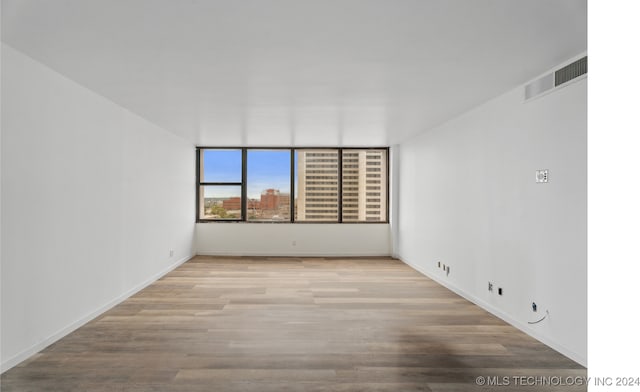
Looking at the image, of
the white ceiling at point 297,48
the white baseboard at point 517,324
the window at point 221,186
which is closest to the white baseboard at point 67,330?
the white ceiling at point 297,48

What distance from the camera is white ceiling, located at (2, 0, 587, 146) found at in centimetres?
220

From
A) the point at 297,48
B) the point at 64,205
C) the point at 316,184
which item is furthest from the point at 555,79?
the point at 316,184

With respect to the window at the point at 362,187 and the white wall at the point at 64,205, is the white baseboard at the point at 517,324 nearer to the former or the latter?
the window at the point at 362,187

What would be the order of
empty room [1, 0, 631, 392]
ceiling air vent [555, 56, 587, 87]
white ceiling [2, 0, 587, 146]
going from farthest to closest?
1. ceiling air vent [555, 56, 587, 87]
2. empty room [1, 0, 631, 392]
3. white ceiling [2, 0, 587, 146]

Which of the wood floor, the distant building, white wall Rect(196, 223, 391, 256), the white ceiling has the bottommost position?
the wood floor

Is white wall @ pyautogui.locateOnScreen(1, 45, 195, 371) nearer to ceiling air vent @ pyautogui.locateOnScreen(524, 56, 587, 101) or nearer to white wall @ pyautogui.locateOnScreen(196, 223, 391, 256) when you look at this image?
white wall @ pyautogui.locateOnScreen(196, 223, 391, 256)

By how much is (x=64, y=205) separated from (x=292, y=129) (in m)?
3.46

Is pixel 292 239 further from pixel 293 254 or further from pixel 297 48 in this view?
pixel 297 48

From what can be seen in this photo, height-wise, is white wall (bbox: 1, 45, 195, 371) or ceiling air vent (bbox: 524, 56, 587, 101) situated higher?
ceiling air vent (bbox: 524, 56, 587, 101)

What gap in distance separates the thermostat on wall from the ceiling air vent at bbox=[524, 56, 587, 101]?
28.3 inches

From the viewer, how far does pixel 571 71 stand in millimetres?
3023

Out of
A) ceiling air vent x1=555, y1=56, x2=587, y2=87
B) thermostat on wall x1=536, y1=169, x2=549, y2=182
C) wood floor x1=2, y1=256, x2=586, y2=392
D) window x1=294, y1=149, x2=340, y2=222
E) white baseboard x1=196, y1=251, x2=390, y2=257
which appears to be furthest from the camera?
window x1=294, y1=149, x2=340, y2=222

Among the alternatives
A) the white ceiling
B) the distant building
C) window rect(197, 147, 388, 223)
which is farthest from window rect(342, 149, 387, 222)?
the white ceiling

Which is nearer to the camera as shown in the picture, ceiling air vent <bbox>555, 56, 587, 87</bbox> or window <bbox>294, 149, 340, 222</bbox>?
ceiling air vent <bbox>555, 56, 587, 87</bbox>
